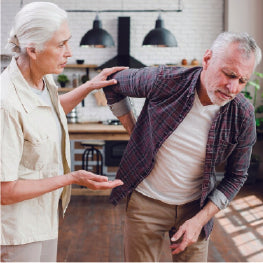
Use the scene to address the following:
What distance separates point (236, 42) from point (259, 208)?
12.2 feet

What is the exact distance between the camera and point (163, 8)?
21.9 feet

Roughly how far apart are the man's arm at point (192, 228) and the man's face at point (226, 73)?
502 mm

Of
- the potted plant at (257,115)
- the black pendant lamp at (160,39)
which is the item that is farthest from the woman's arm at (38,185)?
the potted plant at (257,115)

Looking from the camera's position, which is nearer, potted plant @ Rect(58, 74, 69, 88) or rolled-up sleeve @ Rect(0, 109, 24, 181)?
rolled-up sleeve @ Rect(0, 109, 24, 181)

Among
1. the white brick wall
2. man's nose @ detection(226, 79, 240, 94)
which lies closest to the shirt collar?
man's nose @ detection(226, 79, 240, 94)

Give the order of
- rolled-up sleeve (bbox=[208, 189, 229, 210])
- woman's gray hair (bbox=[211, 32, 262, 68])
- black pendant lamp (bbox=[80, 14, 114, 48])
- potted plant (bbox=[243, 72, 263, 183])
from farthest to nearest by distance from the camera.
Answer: potted plant (bbox=[243, 72, 263, 183]) → black pendant lamp (bbox=[80, 14, 114, 48]) → rolled-up sleeve (bbox=[208, 189, 229, 210]) → woman's gray hair (bbox=[211, 32, 262, 68])

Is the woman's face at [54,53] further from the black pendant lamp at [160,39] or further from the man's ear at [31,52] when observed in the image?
the black pendant lamp at [160,39]

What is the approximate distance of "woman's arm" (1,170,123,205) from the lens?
131cm

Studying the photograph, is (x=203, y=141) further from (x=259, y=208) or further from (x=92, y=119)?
(x=92, y=119)

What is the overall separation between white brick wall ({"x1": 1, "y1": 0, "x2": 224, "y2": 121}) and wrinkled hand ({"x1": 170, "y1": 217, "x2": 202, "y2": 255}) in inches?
209

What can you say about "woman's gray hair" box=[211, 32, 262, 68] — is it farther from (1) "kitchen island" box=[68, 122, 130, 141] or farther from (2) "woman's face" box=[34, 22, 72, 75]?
(1) "kitchen island" box=[68, 122, 130, 141]

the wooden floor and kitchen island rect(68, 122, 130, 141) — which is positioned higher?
kitchen island rect(68, 122, 130, 141)

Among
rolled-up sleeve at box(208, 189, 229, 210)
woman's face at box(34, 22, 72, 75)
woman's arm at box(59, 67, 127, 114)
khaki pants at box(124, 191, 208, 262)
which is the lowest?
khaki pants at box(124, 191, 208, 262)

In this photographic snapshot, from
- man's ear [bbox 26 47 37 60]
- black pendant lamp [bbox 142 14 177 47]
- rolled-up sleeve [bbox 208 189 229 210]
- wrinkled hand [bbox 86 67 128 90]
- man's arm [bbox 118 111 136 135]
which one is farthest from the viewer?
black pendant lamp [bbox 142 14 177 47]
